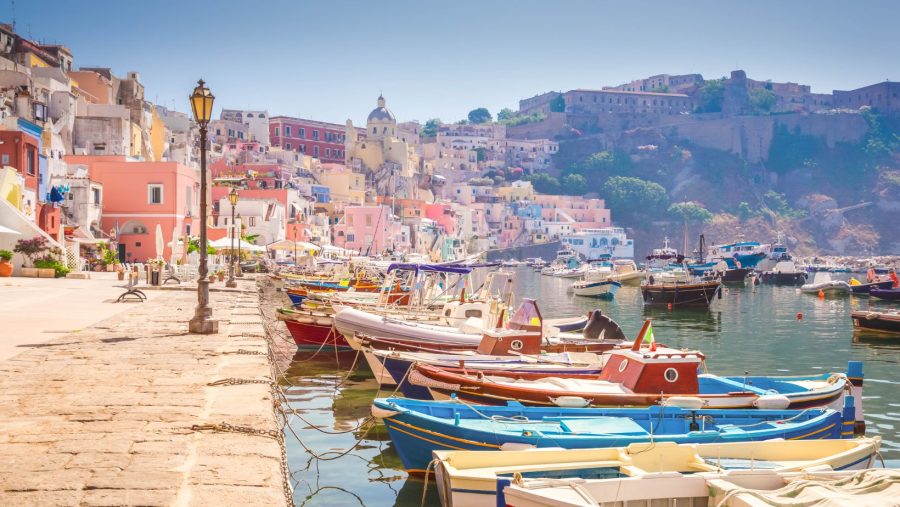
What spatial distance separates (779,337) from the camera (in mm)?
30922

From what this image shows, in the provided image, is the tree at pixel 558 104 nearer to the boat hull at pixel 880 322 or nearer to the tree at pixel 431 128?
the tree at pixel 431 128

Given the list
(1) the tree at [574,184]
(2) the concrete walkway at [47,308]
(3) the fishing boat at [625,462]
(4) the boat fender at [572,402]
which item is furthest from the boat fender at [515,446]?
→ (1) the tree at [574,184]

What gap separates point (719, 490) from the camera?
22.1ft

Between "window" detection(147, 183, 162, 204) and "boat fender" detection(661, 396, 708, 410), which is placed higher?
"window" detection(147, 183, 162, 204)

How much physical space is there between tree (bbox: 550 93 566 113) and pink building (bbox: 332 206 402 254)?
109506mm

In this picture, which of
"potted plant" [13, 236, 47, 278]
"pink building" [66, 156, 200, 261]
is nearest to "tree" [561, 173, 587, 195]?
"pink building" [66, 156, 200, 261]

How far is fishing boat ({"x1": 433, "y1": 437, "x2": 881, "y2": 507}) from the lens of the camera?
7.21m

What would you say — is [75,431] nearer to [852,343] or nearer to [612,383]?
[612,383]

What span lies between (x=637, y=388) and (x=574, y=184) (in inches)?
6070

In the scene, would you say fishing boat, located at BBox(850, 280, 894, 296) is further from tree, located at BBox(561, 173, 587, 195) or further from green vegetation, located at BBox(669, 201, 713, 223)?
tree, located at BBox(561, 173, 587, 195)

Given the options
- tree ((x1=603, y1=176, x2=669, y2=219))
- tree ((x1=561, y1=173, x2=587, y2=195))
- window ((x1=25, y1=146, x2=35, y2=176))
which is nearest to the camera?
window ((x1=25, y1=146, x2=35, y2=176))

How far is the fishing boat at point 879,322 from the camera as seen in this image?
96.0 feet

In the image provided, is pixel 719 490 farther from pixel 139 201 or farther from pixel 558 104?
pixel 558 104

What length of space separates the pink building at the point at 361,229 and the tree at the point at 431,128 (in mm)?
93503
